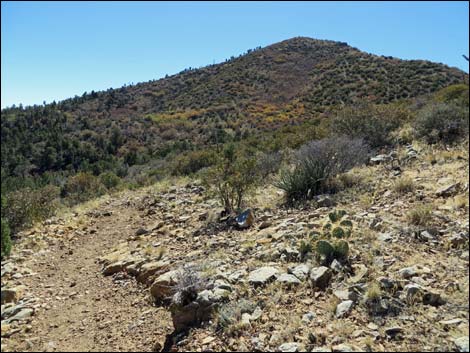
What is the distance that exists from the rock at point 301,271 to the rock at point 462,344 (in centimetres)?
177

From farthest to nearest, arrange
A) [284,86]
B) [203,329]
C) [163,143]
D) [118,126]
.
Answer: [284,86]
[118,126]
[163,143]
[203,329]

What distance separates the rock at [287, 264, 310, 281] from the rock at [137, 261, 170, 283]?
2.13 m

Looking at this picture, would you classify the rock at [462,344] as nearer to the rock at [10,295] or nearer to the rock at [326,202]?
the rock at [326,202]

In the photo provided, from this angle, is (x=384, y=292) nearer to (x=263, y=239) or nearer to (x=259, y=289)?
(x=259, y=289)

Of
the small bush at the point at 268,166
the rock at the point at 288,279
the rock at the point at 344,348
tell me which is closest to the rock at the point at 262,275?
the rock at the point at 288,279

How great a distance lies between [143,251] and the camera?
23.1 feet

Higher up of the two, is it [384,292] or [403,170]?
[403,170]

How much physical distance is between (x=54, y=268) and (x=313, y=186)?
5479 mm

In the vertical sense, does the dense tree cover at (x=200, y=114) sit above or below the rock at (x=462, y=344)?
above

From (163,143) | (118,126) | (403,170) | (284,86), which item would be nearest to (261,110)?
(284,86)

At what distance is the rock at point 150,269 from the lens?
596cm

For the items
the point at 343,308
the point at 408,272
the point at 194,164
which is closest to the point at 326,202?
the point at 408,272

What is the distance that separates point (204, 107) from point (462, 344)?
4086cm

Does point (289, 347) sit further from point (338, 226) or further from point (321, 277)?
point (338, 226)
